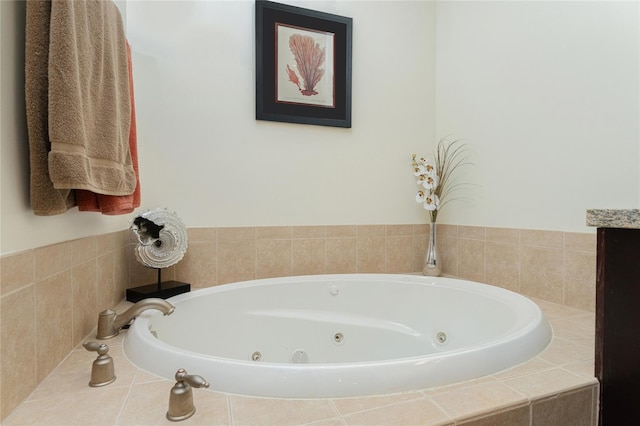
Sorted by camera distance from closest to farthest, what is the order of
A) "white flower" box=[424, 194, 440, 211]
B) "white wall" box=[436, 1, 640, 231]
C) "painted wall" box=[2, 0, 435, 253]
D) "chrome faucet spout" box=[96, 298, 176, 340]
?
1. "chrome faucet spout" box=[96, 298, 176, 340]
2. "white wall" box=[436, 1, 640, 231]
3. "painted wall" box=[2, 0, 435, 253]
4. "white flower" box=[424, 194, 440, 211]

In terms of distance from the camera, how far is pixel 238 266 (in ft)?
6.08

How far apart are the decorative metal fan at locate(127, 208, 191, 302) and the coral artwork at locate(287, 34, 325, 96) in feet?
3.38

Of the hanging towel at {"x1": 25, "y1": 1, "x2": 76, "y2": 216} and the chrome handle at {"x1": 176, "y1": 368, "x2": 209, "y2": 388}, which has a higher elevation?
the hanging towel at {"x1": 25, "y1": 1, "x2": 76, "y2": 216}

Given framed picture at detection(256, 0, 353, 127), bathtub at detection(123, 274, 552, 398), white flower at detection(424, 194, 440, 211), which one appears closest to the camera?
bathtub at detection(123, 274, 552, 398)

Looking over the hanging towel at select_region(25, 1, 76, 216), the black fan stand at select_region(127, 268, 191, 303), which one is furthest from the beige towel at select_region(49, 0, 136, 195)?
the black fan stand at select_region(127, 268, 191, 303)

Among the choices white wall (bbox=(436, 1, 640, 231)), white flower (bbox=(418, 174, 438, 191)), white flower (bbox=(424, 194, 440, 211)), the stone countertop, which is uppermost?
white wall (bbox=(436, 1, 640, 231))

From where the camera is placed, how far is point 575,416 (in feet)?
2.69

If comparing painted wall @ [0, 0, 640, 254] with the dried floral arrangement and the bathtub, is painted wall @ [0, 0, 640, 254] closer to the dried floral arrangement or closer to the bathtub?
the dried floral arrangement

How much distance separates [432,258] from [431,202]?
339mm

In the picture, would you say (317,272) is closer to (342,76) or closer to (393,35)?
(342,76)

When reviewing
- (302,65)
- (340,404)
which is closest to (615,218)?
(340,404)

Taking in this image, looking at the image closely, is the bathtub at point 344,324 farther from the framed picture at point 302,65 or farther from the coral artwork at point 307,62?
the coral artwork at point 307,62

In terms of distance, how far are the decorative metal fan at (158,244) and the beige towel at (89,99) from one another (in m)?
0.43

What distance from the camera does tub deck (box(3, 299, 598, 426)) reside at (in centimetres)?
69
